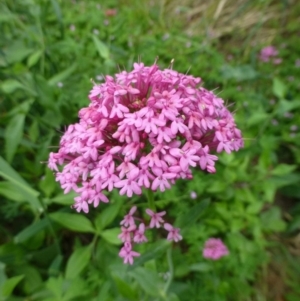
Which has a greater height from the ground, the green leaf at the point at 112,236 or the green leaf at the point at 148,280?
the green leaf at the point at 148,280

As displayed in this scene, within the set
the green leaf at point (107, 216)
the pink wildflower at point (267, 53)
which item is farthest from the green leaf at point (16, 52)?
the pink wildflower at point (267, 53)

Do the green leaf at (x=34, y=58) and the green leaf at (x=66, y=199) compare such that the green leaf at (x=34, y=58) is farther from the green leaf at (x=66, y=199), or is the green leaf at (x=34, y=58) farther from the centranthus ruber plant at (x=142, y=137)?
the centranthus ruber plant at (x=142, y=137)

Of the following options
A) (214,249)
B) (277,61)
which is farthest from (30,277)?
(277,61)

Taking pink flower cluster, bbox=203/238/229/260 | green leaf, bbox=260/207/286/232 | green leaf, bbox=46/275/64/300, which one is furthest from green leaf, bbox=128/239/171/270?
green leaf, bbox=260/207/286/232

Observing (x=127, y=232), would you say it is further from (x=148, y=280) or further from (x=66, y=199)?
(x=66, y=199)

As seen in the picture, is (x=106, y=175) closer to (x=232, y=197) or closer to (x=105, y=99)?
(x=105, y=99)
